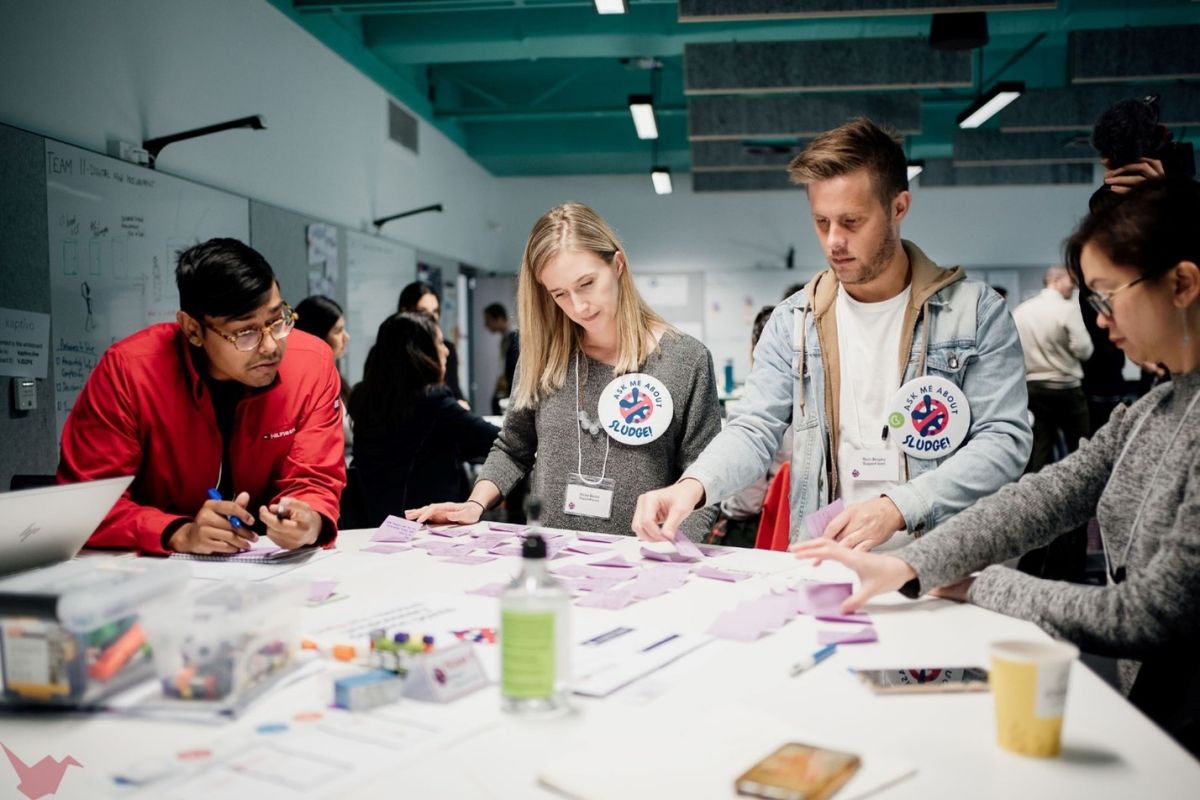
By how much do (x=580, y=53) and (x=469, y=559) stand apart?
6.05 meters

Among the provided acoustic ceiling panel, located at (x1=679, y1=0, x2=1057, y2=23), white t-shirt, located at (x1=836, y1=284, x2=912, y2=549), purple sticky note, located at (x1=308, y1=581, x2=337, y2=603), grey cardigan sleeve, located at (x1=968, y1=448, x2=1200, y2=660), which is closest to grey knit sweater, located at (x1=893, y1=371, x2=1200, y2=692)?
grey cardigan sleeve, located at (x1=968, y1=448, x2=1200, y2=660)

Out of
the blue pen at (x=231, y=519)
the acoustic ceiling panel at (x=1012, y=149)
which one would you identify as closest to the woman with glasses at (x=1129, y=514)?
the blue pen at (x=231, y=519)

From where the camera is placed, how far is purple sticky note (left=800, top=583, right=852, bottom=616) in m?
1.37

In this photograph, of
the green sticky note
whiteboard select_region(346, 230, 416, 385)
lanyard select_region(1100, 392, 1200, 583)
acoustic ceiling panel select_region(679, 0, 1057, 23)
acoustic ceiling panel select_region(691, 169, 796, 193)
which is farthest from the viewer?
acoustic ceiling panel select_region(691, 169, 796, 193)

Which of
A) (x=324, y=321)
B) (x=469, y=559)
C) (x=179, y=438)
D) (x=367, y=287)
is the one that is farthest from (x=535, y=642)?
(x=367, y=287)

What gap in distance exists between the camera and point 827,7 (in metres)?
4.93

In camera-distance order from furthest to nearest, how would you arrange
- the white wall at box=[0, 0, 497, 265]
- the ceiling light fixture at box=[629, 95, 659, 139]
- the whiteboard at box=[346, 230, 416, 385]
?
the ceiling light fixture at box=[629, 95, 659, 139]
the whiteboard at box=[346, 230, 416, 385]
the white wall at box=[0, 0, 497, 265]

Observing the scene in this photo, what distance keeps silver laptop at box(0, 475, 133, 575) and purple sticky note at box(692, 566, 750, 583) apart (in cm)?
97

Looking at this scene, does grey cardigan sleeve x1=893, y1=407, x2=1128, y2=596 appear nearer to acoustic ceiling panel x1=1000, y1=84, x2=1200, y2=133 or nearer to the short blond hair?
the short blond hair

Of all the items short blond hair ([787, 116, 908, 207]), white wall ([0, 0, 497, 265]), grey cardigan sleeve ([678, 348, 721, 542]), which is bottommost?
grey cardigan sleeve ([678, 348, 721, 542])

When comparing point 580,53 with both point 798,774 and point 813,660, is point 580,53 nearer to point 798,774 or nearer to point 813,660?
point 813,660

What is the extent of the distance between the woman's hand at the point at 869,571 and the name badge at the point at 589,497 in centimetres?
77

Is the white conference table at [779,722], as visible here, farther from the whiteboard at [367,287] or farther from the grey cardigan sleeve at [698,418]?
the whiteboard at [367,287]

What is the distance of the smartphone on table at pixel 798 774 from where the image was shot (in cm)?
82
